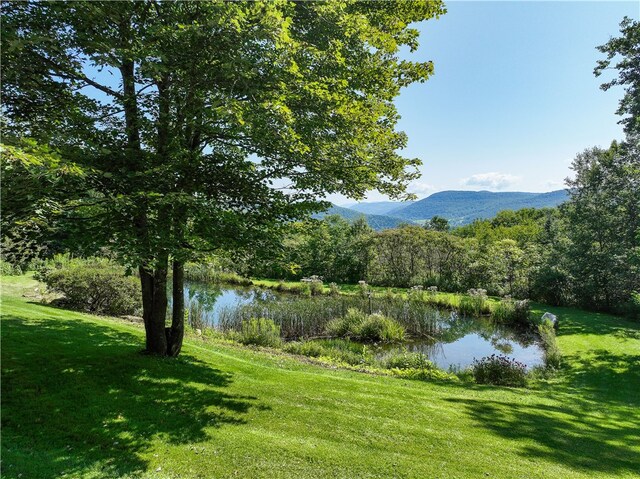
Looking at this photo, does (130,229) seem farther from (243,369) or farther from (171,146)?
(243,369)

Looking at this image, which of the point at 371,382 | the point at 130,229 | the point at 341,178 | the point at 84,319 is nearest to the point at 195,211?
the point at 130,229

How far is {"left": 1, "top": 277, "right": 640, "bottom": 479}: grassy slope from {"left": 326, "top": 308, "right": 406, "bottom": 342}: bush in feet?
18.4

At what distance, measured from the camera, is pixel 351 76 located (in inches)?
207

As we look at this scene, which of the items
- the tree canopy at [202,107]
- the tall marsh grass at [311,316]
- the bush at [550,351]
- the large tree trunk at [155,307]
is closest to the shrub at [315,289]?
the tall marsh grass at [311,316]

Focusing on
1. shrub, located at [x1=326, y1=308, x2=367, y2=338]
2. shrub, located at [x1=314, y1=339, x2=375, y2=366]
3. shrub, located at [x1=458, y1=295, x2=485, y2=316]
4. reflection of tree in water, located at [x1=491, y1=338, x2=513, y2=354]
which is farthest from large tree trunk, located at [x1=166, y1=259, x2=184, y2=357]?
shrub, located at [x1=458, y1=295, x2=485, y2=316]

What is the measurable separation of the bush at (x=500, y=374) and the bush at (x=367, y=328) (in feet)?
14.0

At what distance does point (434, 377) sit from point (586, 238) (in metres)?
15.5

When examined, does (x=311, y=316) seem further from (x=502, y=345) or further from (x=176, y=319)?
(x=176, y=319)

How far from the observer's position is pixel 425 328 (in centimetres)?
1541

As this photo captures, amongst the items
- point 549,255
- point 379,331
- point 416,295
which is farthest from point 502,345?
point 549,255

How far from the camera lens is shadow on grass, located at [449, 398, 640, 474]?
477 centimetres

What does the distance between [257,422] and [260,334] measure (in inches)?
293

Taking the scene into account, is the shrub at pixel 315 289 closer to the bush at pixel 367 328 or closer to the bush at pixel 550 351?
the bush at pixel 367 328

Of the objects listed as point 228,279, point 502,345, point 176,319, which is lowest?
point 502,345
